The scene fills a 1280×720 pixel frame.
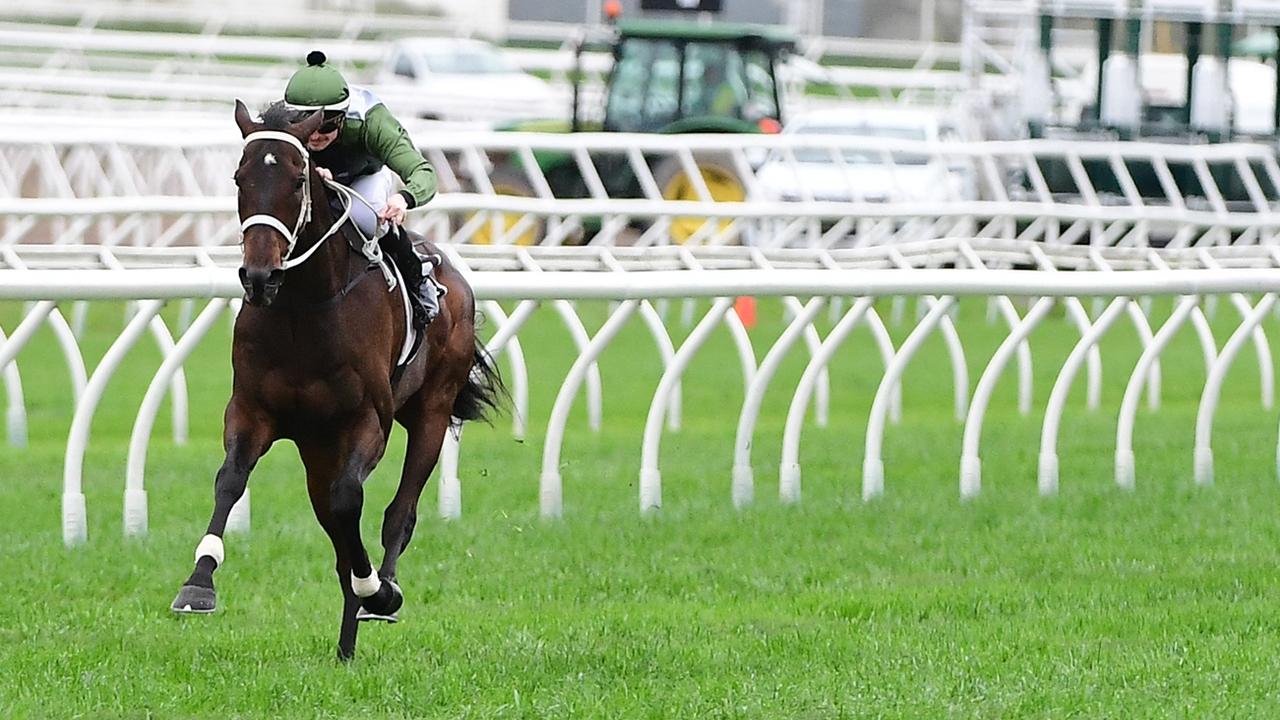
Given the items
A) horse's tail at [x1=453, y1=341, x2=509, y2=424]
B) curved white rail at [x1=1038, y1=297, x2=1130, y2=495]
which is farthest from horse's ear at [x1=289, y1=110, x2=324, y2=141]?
curved white rail at [x1=1038, y1=297, x2=1130, y2=495]

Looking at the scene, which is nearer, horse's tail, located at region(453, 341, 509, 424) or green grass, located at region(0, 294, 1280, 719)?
green grass, located at region(0, 294, 1280, 719)

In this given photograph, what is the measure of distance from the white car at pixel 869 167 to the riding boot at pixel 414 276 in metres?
11.9

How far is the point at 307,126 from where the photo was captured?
5398 millimetres

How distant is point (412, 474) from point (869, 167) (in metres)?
14.3

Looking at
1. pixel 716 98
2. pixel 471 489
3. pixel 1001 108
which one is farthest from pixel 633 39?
pixel 471 489

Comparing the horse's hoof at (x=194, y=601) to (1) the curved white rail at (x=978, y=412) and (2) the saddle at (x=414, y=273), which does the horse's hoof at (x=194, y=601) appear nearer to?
(2) the saddle at (x=414, y=273)

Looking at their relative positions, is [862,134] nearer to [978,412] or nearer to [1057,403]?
[1057,403]

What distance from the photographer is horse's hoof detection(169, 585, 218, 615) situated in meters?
5.23

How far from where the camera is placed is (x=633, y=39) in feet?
68.8

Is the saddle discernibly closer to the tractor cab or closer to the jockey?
the jockey

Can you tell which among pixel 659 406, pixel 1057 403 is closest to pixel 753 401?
pixel 659 406

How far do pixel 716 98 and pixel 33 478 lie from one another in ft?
41.3

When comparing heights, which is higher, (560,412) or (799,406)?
(560,412)

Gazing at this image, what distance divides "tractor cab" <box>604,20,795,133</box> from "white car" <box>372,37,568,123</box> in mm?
2499
